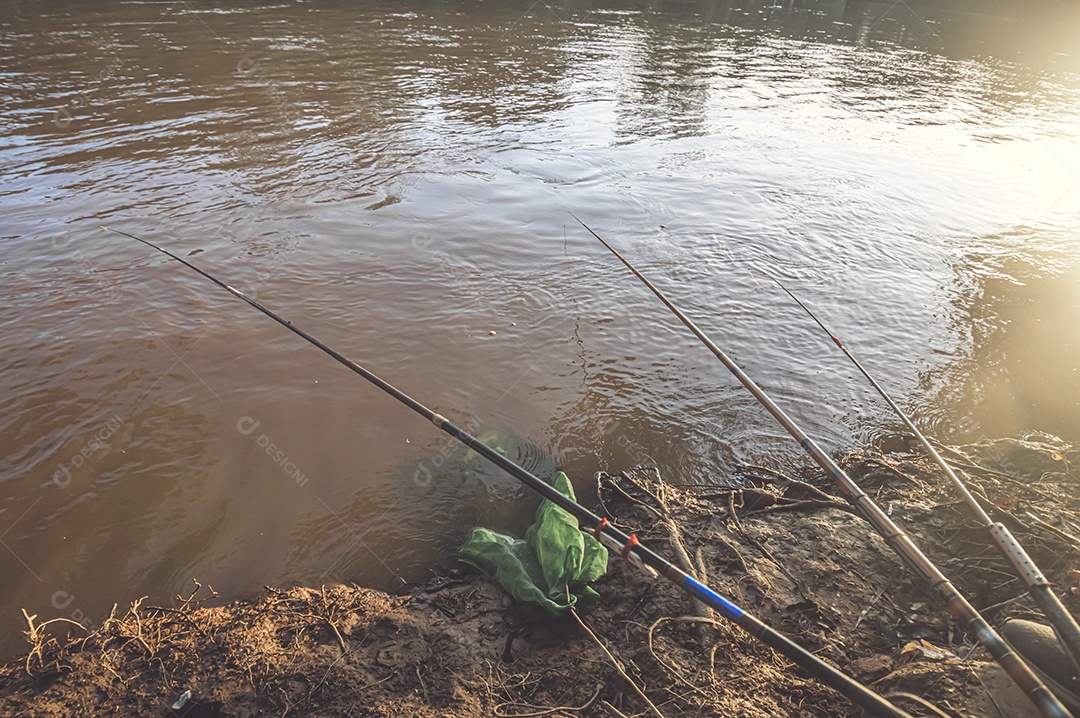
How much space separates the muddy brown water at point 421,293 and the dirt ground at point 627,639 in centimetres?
51

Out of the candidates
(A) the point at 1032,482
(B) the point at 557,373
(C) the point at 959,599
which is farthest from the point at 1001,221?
(C) the point at 959,599

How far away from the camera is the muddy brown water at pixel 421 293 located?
11.7 feet

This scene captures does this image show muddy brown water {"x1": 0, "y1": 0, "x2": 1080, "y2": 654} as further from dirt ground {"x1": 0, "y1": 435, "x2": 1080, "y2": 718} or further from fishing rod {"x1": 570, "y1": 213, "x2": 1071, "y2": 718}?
fishing rod {"x1": 570, "y1": 213, "x2": 1071, "y2": 718}

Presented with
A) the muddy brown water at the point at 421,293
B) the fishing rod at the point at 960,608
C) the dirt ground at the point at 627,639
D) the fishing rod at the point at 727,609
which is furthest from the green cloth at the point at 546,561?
the fishing rod at the point at 960,608

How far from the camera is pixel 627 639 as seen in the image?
259 centimetres

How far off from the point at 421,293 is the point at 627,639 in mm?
3931

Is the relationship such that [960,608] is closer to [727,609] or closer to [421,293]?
[727,609]

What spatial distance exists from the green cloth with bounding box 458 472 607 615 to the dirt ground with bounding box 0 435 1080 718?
100 mm

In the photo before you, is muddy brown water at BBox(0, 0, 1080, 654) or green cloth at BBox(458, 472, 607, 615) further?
muddy brown water at BBox(0, 0, 1080, 654)

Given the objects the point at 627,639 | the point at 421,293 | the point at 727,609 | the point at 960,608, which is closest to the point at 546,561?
the point at 627,639

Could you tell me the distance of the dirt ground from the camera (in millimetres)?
2252

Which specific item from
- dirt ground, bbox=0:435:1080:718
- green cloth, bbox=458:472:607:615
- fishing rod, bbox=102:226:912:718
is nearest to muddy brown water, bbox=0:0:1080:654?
green cloth, bbox=458:472:607:615

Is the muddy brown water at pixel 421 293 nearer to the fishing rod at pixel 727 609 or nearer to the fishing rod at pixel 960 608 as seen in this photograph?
the fishing rod at pixel 727 609

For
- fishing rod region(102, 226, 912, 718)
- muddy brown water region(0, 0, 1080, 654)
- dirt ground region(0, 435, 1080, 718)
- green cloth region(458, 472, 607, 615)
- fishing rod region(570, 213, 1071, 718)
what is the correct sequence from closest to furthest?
fishing rod region(102, 226, 912, 718), fishing rod region(570, 213, 1071, 718), dirt ground region(0, 435, 1080, 718), green cloth region(458, 472, 607, 615), muddy brown water region(0, 0, 1080, 654)
